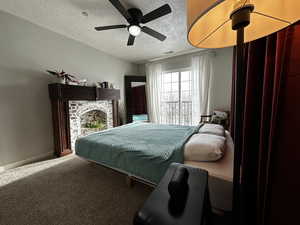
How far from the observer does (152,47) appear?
3533 mm

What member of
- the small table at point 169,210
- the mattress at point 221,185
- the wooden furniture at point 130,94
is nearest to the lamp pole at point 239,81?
the small table at point 169,210

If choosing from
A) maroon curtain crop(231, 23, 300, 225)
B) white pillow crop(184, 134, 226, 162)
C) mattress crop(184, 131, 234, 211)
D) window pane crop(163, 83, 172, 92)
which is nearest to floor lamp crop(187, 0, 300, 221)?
maroon curtain crop(231, 23, 300, 225)

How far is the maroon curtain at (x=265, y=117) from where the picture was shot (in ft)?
1.99

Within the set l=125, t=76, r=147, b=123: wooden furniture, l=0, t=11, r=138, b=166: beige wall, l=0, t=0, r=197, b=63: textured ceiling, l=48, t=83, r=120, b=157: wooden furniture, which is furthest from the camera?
l=125, t=76, r=147, b=123: wooden furniture

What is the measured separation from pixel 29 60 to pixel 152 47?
9.22 ft

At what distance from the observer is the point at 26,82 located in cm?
236

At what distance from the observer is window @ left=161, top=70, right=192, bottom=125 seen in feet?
13.6

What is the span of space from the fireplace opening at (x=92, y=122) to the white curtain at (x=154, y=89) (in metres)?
1.76

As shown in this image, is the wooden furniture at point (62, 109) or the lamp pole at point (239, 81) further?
the wooden furniture at point (62, 109)

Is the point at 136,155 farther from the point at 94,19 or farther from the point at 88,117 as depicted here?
the point at 88,117

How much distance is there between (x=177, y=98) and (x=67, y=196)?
12.4 feet

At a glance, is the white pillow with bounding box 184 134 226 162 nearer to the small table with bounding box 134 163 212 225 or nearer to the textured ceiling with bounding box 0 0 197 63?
the small table with bounding box 134 163 212 225

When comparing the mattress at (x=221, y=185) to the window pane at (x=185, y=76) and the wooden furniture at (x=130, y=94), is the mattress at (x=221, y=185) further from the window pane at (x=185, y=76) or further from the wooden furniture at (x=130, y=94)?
the wooden furniture at (x=130, y=94)

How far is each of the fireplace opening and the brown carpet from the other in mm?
1318
